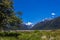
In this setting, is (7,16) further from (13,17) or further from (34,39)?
(34,39)

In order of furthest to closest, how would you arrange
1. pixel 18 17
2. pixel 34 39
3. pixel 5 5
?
pixel 18 17, pixel 5 5, pixel 34 39

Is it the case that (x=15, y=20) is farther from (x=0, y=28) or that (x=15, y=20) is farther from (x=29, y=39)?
(x=29, y=39)

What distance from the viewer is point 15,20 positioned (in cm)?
6612

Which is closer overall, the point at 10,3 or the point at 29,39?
the point at 29,39

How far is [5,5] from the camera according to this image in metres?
63.4

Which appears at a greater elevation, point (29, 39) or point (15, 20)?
point (15, 20)

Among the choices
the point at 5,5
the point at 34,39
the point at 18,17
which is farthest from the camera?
the point at 18,17

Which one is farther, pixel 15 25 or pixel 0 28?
pixel 15 25

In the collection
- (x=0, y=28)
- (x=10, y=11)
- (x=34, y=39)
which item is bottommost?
(x=34, y=39)

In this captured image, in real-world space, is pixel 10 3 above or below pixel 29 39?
above

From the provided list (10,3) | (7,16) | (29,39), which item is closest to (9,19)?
(7,16)

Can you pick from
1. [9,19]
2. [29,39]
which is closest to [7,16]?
[9,19]

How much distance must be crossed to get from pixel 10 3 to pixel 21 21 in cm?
712

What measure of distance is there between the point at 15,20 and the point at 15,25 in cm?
533
